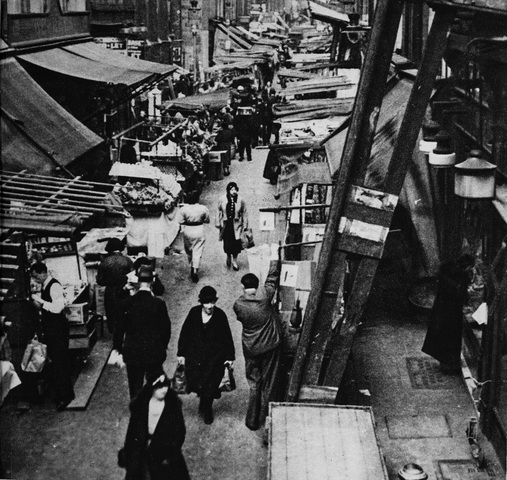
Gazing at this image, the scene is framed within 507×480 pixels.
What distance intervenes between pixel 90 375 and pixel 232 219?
5.40 metres

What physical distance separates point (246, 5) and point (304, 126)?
194 feet

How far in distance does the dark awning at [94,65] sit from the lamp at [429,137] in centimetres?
763

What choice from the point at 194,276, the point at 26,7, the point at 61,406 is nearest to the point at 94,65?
the point at 26,7

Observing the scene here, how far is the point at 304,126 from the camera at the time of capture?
66.0 ft

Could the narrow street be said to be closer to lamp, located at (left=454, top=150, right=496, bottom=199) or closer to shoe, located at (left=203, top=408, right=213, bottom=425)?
shoe, located at (left=203, top=408, right=213, bottom=425)

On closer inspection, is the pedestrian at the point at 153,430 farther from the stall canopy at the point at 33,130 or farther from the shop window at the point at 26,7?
the shop window at the point at 26,7

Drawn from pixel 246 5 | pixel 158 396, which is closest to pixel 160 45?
pixel 158 396

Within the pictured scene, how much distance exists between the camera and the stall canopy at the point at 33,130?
40.7 ft

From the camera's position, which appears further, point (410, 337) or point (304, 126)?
point (304, 126)

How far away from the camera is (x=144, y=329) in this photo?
379 inches

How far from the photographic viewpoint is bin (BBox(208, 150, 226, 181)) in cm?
2495

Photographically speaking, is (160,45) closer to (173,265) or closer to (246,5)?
(173,265)

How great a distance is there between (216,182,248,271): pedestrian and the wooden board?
25.7 ft

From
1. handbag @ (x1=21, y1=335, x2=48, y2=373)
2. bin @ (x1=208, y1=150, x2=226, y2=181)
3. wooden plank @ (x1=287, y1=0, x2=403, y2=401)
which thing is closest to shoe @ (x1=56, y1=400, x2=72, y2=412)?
handbag @ (x1=21, y1=335, x2=48, y2=373)
